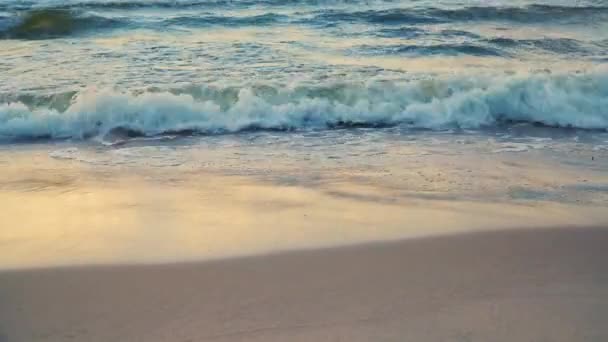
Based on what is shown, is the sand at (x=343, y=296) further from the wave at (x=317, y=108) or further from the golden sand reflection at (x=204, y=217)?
the wave at (x=317, y=108)

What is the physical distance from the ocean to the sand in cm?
22

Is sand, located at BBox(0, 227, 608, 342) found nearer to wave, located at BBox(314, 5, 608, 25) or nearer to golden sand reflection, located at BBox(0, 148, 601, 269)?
golden sand reflection, located at BBox(0, 148, 601, 269)

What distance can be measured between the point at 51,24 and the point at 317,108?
693 cm

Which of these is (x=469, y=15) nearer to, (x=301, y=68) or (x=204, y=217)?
(x=301, y=68)

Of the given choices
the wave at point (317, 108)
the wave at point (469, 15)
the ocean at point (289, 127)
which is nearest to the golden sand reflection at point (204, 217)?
the ocean at point (289, 127)

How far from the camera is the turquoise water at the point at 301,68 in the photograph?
21.9 ft

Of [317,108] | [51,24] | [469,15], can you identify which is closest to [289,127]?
[317,108]

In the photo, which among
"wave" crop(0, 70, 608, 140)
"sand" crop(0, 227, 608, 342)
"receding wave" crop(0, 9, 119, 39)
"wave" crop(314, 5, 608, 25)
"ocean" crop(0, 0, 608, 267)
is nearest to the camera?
"sand" crop(0, 227, 608, 342)

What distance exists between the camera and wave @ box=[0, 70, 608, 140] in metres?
6.50

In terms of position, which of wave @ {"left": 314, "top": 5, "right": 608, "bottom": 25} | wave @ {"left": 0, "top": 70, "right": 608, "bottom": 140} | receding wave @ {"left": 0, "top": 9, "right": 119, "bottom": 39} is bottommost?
wave @ {"left": 0, "top": 70, "right": 608, "bottom": 140}

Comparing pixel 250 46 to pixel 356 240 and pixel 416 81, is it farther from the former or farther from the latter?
pixel 356 240

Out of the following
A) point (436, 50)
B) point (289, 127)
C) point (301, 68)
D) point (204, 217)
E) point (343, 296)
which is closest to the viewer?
point (343, 296)

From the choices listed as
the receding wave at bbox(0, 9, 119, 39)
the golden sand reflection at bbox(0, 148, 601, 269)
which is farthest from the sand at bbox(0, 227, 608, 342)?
the receding wave at bbox(0, 9, 119, 39)

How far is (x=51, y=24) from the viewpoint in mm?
12055
